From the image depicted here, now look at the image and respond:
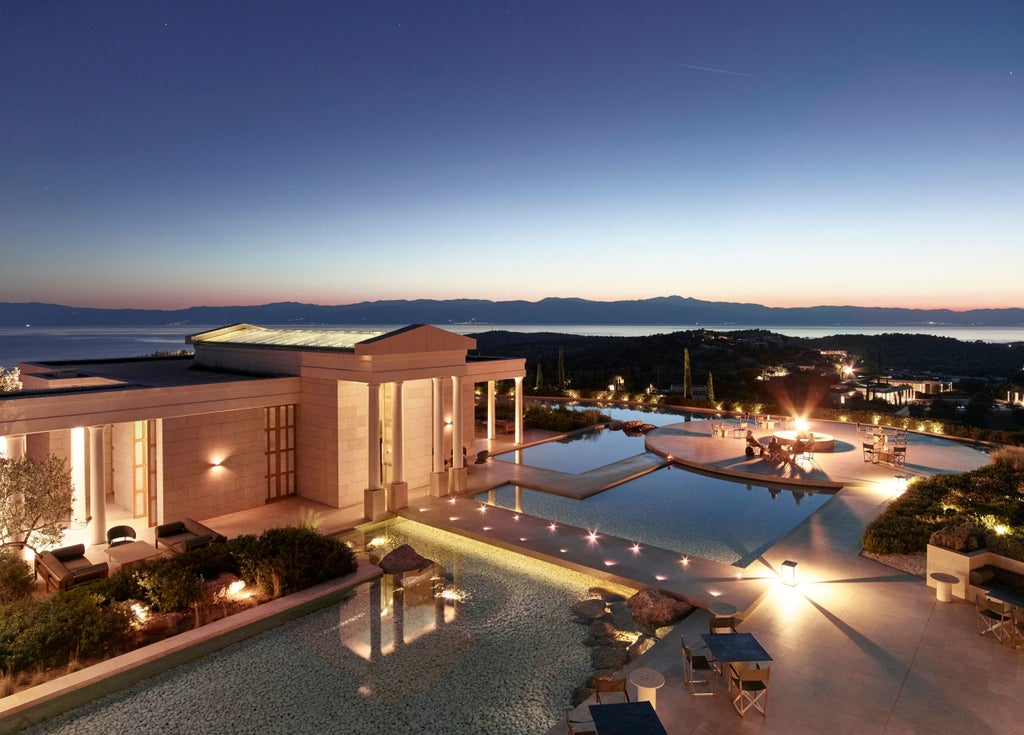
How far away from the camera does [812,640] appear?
8.34 meters

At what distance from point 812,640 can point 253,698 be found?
8208 millimetres

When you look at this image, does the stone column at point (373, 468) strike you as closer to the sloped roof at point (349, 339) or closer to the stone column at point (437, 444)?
the sloped roof at point (349, 339)

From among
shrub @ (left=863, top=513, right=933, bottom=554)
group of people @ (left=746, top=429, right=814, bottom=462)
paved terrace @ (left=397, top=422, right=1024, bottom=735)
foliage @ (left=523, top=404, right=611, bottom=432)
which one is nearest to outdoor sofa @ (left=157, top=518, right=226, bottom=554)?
paved terrace @ (left=397, top=422, right=1024, bottom=735)

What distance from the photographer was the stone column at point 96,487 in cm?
1228

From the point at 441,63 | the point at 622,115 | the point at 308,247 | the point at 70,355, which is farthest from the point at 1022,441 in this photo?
the point at 70,355

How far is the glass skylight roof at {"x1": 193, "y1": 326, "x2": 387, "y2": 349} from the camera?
51.2ft

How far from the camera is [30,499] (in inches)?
400

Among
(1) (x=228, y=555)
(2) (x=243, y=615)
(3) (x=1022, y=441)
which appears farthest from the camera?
(3) (x=1022, y=441)

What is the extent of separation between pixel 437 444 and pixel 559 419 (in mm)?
11875

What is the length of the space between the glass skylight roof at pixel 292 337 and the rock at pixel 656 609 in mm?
9236

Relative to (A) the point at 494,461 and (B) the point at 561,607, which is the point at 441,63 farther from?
(B) the point at 561,607

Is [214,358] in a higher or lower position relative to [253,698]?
higher

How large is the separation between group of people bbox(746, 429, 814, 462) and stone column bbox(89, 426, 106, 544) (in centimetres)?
2035

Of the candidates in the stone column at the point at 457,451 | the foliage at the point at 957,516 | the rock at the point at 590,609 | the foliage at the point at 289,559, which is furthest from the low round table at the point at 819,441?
the foliage at the point at 289,559
